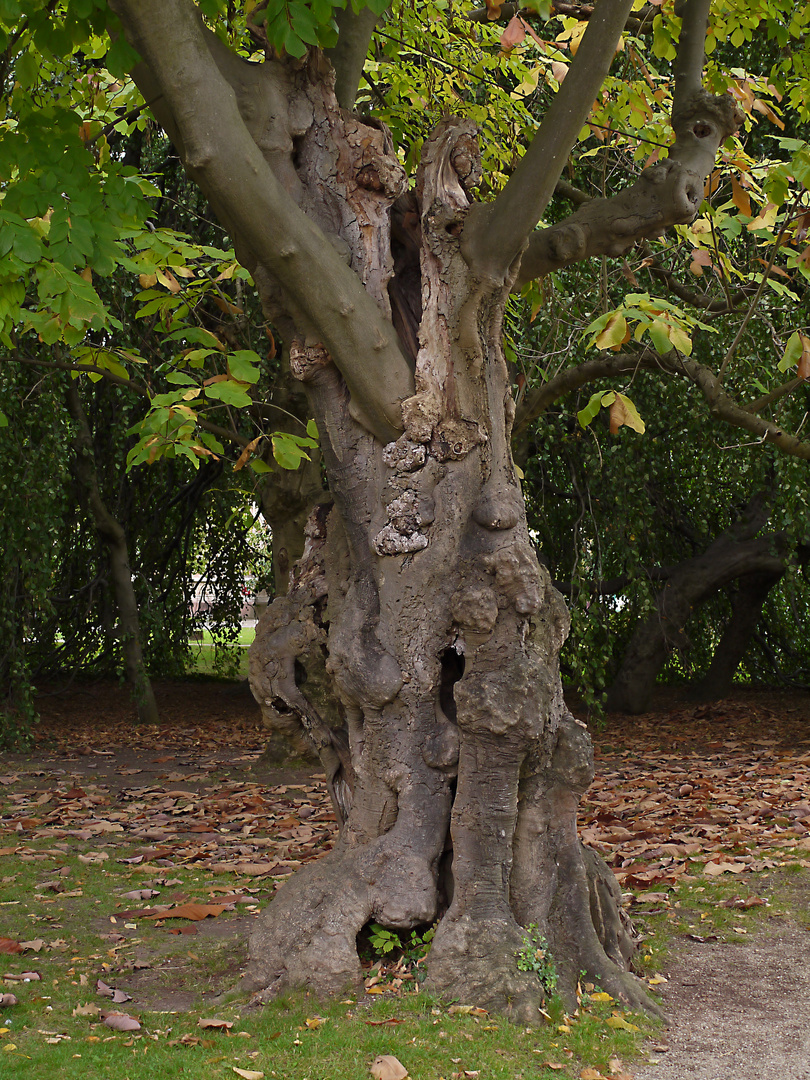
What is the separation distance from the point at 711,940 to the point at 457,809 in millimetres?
1434

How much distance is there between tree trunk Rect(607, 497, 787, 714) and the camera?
36.1ft

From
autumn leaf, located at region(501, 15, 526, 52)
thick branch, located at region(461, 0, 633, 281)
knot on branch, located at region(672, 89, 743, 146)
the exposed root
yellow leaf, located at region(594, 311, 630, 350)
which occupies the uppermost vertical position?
autumn leaf, located at region(501, 15, 526, 52)

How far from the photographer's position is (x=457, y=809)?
3.83 m

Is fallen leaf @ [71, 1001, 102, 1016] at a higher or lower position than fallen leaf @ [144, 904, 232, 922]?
lower

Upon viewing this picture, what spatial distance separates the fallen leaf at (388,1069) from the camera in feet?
9.89

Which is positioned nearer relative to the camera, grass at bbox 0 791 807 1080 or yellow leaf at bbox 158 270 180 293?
grass at bbox 0 791 807 1080

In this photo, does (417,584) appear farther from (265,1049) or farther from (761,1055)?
(761,1055)

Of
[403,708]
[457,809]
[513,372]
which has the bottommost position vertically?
[457,809]

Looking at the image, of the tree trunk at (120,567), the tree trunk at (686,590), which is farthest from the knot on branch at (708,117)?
the tree trunk at (120,567)

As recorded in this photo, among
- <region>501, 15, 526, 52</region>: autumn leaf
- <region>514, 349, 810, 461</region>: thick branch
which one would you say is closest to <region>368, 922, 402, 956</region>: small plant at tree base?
<region>501, 15, 526, 52</region>: autumn leaf

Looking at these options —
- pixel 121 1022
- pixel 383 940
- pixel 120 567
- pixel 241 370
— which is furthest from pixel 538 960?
pixel 120 567

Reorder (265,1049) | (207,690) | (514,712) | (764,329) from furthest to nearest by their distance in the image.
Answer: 1. (207,690)
2. (764,329)
3. (514,712)
4. (265,1049)

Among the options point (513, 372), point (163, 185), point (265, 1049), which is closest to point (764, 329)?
point (513, 372)

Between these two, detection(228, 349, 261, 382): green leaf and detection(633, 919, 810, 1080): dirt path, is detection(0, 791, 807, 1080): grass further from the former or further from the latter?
detection(228, 349, 261, 382): green leaf
